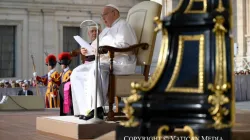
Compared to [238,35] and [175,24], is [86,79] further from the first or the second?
[238,35]

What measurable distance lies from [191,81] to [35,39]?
19.2 meters

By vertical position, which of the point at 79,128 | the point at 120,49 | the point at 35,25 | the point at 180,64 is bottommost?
the point at 79,128

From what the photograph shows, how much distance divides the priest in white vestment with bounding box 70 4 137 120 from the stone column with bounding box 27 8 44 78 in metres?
15.8

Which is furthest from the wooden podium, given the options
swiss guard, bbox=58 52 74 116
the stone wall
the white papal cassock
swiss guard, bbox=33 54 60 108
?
the stone wall

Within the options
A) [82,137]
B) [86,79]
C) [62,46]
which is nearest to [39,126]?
[86,79]

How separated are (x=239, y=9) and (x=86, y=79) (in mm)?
12743

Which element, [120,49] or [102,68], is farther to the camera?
[120,49]

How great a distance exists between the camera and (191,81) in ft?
8.29

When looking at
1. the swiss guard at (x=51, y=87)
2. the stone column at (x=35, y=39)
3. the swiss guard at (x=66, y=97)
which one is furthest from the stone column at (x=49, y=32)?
the swiss guard at (x=66, y=97)

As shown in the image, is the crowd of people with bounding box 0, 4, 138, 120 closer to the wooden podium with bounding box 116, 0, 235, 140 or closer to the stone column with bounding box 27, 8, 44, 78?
the wooden podium with bounding box 116, 0, 235, 140

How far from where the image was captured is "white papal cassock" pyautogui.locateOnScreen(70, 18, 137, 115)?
4.71 m

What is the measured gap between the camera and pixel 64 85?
666cm

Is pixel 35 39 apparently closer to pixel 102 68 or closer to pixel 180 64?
pixel 102 68

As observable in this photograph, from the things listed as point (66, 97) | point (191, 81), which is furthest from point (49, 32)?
point (191, 81)
